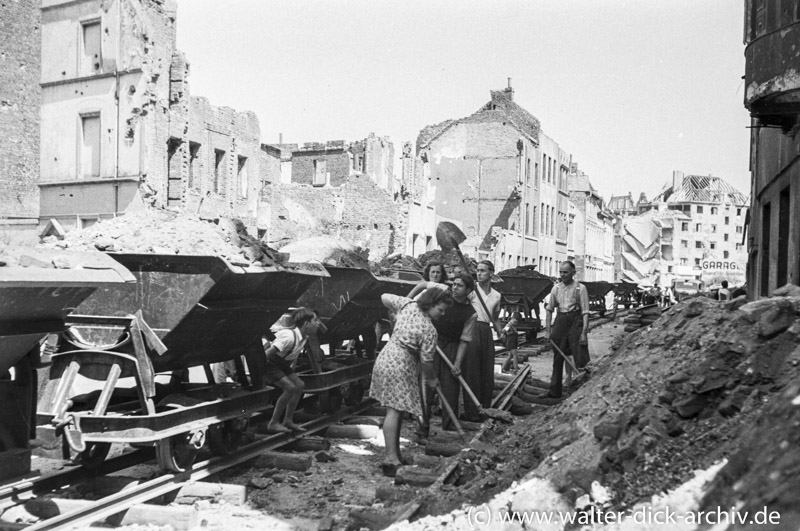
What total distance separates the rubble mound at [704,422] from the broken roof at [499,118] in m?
46.9

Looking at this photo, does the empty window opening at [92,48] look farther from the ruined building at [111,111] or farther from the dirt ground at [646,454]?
the dirt ground at [646,454]

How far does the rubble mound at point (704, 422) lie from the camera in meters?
3.74

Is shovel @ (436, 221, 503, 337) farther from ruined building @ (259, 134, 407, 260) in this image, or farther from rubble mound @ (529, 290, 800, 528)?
ruined building @ (259, 134, 407, 260)

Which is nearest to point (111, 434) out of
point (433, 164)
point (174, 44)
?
point (174, 44)

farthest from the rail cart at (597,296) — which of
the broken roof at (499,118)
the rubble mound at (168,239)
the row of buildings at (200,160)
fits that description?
the rubble mound at (168,239)

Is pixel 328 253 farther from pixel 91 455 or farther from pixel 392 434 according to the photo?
pixel 91 455

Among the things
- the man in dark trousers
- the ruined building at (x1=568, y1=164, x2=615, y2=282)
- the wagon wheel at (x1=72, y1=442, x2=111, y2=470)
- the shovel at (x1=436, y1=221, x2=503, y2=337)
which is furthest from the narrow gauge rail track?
the ruined building at (x1=568, y1=164, x2=615, y2=282)

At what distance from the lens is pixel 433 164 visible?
53844 millimetres

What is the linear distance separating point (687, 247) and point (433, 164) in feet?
223

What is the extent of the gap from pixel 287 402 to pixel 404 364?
85.4 inches

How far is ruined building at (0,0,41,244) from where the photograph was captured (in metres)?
28.2

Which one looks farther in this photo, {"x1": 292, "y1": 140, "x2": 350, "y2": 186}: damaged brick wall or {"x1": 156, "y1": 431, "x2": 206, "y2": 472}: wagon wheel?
{"x1": 292, "y1": 140, "x2": 350, "y2": 186}: damaged brick wall

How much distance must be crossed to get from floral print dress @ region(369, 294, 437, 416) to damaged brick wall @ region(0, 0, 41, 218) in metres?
24.5

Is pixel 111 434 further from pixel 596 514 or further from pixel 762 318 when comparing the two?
pixel 762 318
